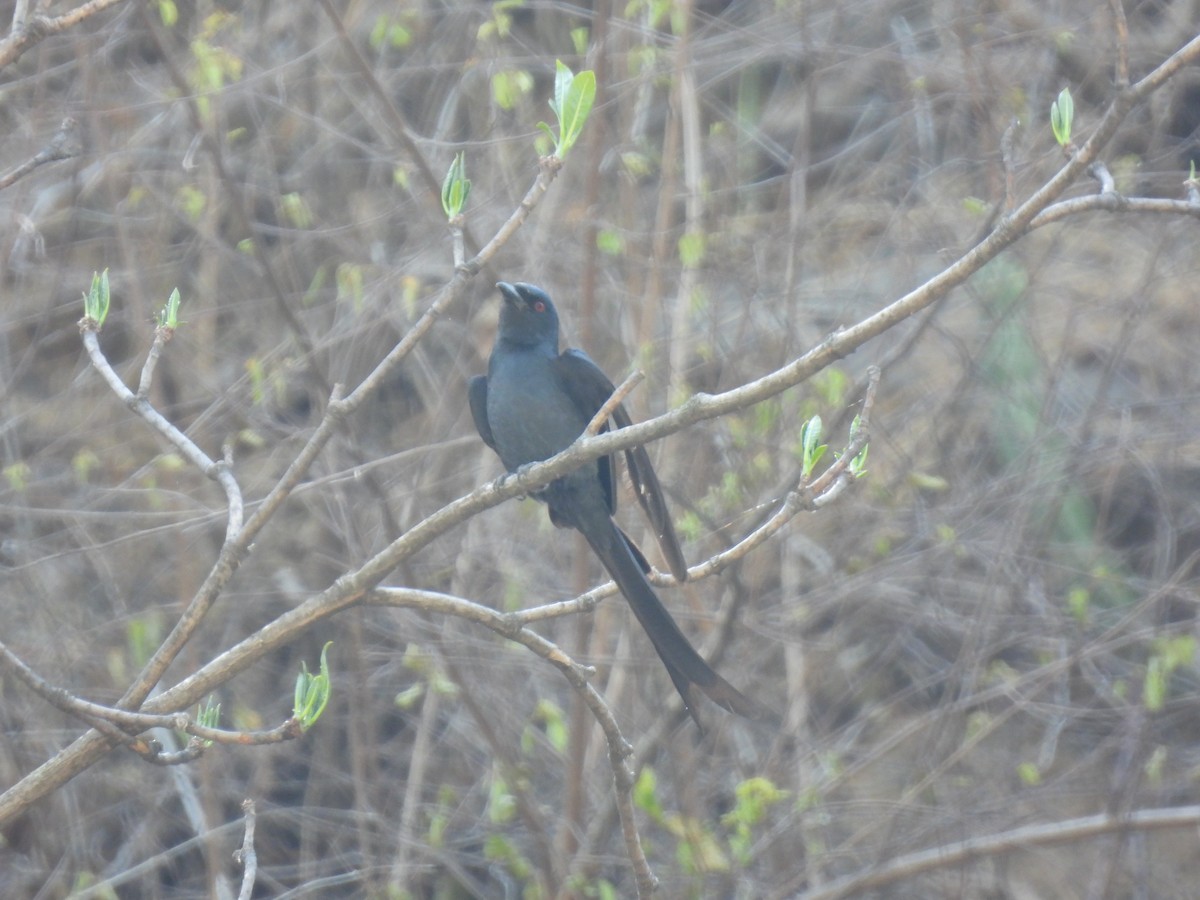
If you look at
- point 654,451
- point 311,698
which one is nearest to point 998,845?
point 654,451

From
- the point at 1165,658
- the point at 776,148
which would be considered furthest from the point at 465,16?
the point at 1165,658

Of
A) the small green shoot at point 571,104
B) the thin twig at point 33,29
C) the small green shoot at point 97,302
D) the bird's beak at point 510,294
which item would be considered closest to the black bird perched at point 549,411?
the bird's beak at point 510,294

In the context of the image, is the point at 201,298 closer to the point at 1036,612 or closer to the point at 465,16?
the point at 465,16

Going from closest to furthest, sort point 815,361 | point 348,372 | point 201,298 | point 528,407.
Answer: point 815,361 < point 528,407 < point 348,372 < point 201,298

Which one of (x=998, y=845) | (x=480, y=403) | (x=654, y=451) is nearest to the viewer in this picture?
(x=480, y=403)

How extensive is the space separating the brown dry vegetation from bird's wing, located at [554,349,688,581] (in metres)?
0.83

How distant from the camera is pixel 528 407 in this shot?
4.34 metres

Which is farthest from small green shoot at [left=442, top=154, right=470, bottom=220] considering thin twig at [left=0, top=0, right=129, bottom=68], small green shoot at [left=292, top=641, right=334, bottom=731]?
small green shoot at [left=292, top=641, right=334, bottom=731]

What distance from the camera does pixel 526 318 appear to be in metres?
4.47

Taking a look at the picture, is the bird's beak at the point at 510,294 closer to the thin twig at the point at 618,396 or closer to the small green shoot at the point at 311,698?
the thin twig at the point at 618,396

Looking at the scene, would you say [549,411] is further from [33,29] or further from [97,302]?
[33,29]

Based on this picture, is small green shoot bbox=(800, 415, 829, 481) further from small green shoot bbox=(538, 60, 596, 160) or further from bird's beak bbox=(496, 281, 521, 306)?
bird's beak bbox=(496, 281, 521, 306)

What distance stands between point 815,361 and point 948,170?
3824mm

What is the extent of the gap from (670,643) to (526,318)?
1.40 m
